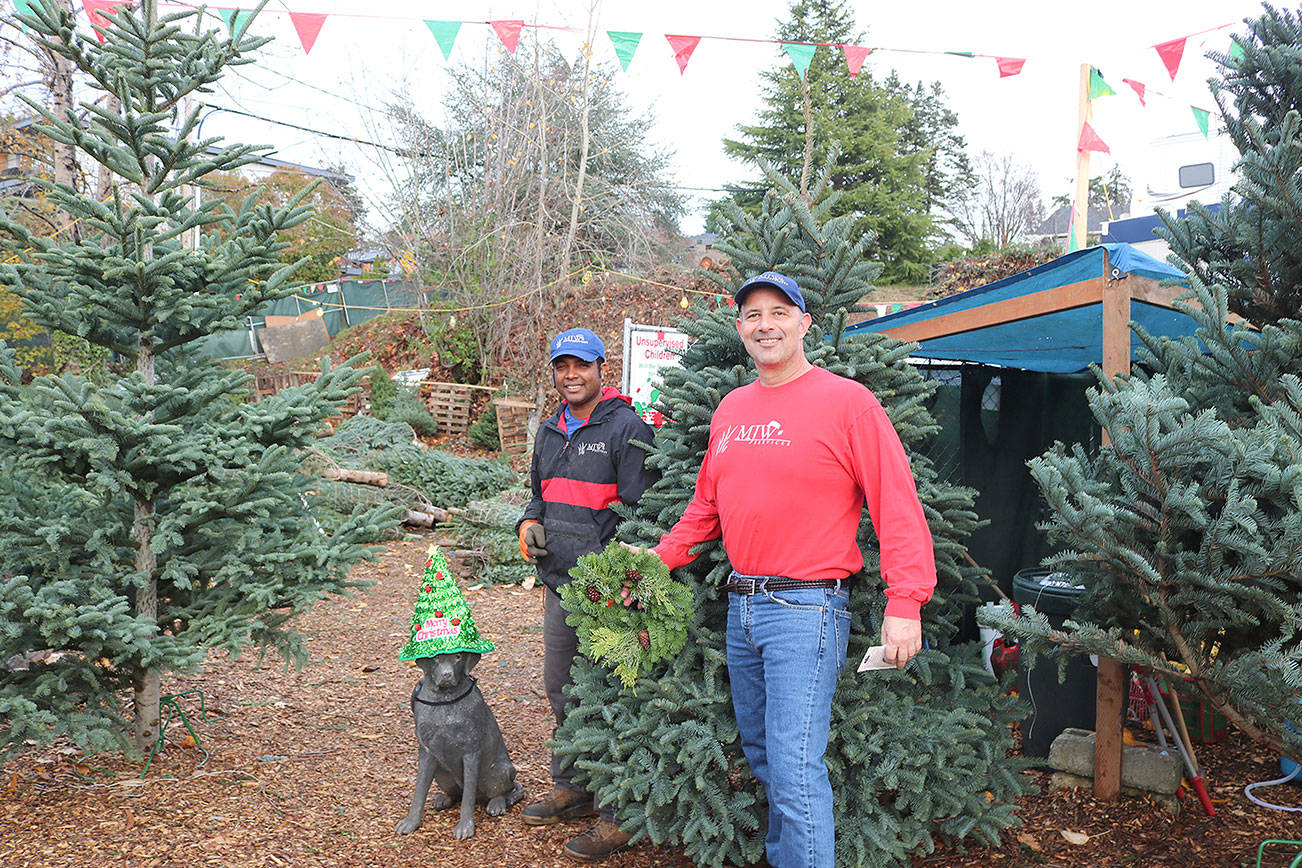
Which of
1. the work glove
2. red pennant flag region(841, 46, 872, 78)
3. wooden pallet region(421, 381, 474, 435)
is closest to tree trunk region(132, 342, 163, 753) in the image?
the work glove

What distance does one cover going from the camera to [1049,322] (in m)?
A: 5.66

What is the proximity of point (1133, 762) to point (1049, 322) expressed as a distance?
2.68 metres

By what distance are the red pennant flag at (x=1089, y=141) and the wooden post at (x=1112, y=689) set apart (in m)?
8.66

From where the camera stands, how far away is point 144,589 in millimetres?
4047

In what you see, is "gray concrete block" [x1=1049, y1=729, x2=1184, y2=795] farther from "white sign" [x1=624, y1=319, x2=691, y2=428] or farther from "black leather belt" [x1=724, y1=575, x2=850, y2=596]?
"white sign" [x1=624, y1=319, x2=691, y2=428]

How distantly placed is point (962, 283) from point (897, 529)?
664 inches

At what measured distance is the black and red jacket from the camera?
12.9ft

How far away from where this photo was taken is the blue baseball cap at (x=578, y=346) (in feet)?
13.0

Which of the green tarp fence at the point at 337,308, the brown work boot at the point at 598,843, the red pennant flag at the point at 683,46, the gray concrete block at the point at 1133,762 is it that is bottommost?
the brown work boot at the point at 598,843

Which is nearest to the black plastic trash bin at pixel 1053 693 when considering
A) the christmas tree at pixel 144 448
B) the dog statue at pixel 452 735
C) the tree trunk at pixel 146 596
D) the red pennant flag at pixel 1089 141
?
the dog statue at pixel 452 735

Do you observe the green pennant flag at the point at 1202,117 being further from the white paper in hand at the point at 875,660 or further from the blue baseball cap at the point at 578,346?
the white paper in hand at the point at 875,660

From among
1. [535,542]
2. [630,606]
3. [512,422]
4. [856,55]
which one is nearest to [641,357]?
[535,542]

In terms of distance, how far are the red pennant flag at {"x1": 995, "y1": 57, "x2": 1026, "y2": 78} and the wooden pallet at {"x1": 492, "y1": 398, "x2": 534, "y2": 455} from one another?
9.43 metres

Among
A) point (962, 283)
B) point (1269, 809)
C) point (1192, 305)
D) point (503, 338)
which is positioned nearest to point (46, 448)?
point (1192, 305)
